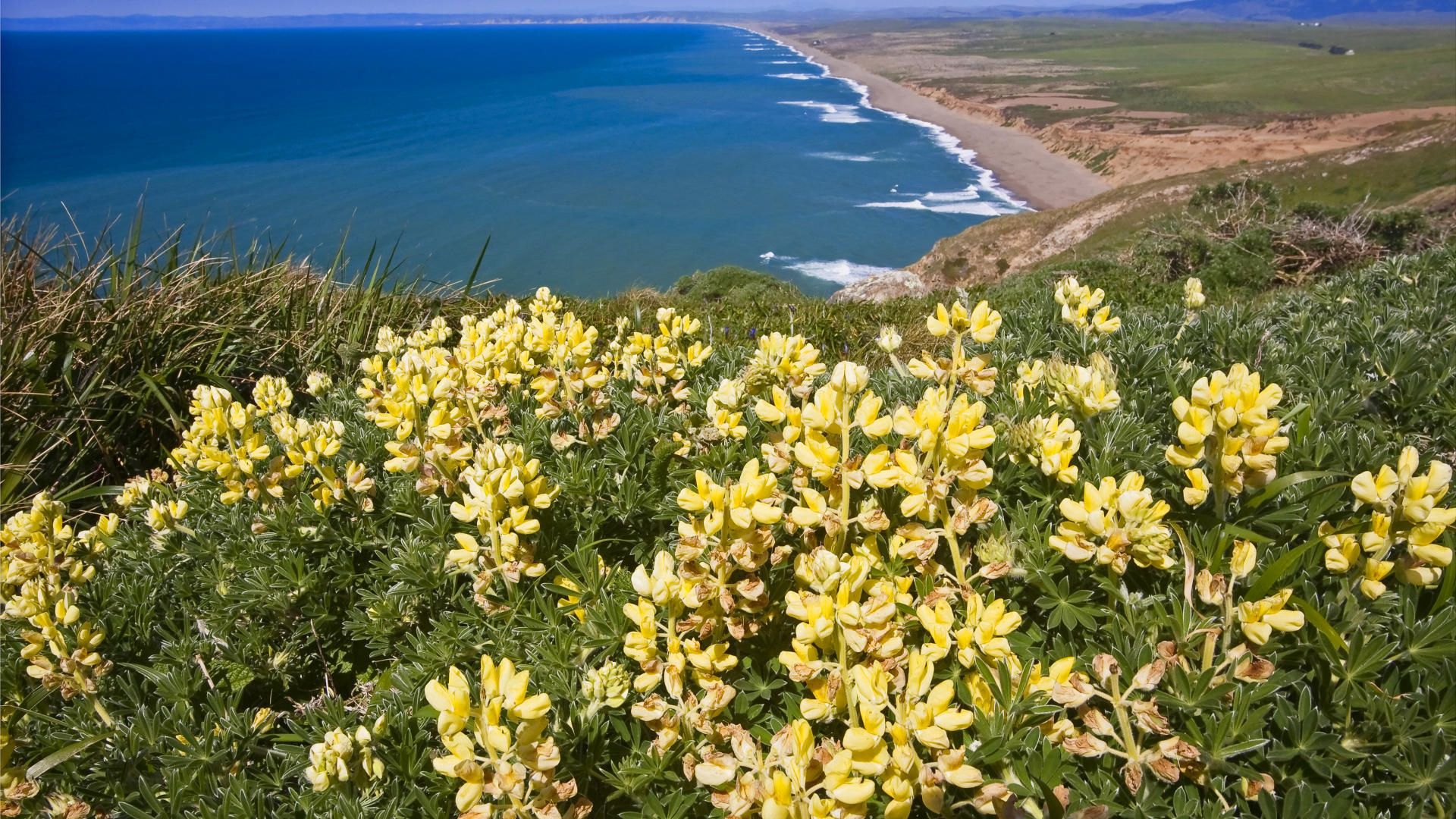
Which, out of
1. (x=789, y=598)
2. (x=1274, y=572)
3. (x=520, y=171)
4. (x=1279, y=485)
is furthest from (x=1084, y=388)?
(x=520, y=171)

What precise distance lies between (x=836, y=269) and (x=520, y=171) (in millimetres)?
26413

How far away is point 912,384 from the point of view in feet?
Result: 7.43

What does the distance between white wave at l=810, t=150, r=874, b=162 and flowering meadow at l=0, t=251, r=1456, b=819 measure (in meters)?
53.9

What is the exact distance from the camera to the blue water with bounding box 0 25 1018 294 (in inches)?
1371

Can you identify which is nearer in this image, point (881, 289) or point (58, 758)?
point (58, 758)

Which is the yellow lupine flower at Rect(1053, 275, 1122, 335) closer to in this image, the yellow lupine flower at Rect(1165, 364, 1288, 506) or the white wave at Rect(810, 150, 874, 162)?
the yellow lupine flower at Rect(1165, 364, 1288, 506)

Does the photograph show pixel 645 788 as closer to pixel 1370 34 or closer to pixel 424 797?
pixel 424 797

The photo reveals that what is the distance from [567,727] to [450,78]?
117 m

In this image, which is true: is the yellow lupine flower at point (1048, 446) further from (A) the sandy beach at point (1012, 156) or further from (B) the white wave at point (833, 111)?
(B) the white wave at point (833, 111)

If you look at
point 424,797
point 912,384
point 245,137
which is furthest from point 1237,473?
point 245,137

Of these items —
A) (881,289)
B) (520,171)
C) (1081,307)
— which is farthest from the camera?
(520,171)

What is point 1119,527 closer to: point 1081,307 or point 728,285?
point 1081,307

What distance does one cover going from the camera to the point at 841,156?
5403 centimetres

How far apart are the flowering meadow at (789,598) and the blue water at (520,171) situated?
689cm
